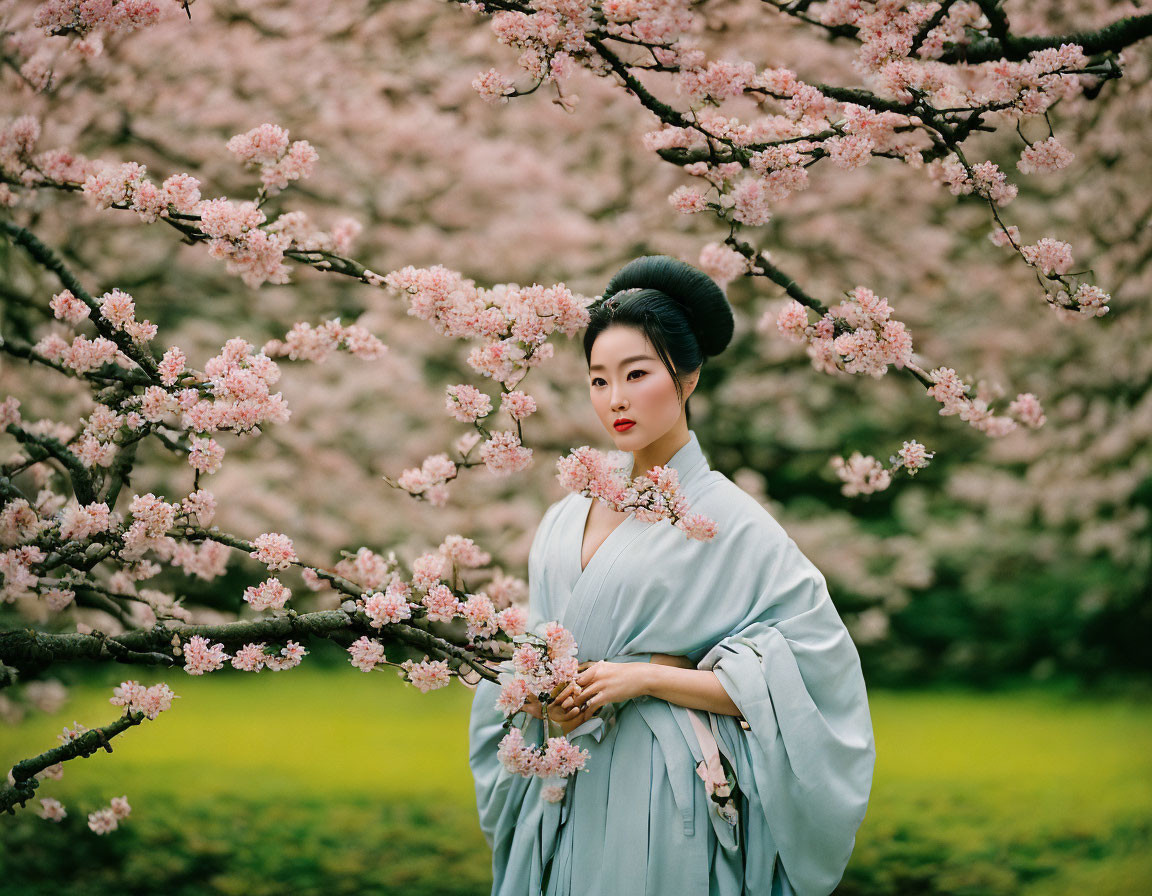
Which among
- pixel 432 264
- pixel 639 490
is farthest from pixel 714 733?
pixel 432 264

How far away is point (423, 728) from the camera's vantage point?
5.75m

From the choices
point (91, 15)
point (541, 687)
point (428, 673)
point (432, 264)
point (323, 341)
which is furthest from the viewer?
point (432, 264)

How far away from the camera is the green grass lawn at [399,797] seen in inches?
155

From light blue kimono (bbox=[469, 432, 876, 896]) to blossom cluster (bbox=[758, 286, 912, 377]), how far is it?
438 millimetres

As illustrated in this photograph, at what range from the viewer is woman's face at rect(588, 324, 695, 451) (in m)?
2.09

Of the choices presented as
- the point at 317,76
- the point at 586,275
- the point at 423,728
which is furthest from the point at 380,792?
the point at 317,76

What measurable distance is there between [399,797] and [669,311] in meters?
3.43

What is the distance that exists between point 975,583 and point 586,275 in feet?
10.1

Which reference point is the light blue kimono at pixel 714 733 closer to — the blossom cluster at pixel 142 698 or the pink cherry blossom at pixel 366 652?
the pink cherry blossom at pixel 366 652

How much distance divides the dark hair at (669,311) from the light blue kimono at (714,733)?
11.8 inches

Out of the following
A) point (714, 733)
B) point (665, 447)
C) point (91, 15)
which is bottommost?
point (714, 733)

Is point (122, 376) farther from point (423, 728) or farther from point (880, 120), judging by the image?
point (423, 728)

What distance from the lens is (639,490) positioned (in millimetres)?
2000

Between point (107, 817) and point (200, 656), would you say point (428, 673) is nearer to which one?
point (200, 656)
